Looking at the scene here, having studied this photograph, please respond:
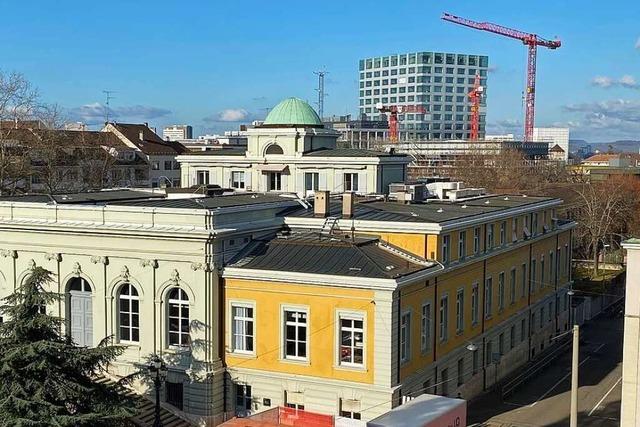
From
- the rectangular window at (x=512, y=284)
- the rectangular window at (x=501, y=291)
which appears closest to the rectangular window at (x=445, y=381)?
the rectangular window at (x=501, y=291)

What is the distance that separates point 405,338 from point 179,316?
8.88m

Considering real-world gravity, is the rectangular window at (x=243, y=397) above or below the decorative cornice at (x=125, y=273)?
below

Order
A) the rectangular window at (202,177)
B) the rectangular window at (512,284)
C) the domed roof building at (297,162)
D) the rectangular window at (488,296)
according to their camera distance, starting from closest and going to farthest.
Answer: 1. the rectangular window at (488,296)
2. the rectangular window at (512,284)
3. the domed roof building at (297,162)
4. the rectangular window at (202,177)

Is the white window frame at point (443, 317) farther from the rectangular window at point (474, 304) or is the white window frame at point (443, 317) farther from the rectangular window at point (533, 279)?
the rectangular window at point (533, 279)

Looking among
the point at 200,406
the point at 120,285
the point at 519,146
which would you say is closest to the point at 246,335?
the point at 200,406

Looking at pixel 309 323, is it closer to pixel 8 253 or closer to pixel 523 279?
pixel 8 253

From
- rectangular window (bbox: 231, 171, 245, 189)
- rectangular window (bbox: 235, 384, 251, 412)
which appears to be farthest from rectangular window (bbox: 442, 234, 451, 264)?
rectangular window (bbox: 231, 171, 245, 189)

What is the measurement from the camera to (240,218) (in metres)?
33.9

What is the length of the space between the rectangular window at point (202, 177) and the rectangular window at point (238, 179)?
8.30 ft

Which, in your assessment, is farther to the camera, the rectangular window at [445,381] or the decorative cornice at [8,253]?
the rectangular window at [445,381]

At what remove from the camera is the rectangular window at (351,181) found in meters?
53.4

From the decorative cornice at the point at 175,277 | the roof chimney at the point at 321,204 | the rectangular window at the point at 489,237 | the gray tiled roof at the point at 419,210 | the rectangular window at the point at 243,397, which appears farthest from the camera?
the rectangular window at the point at 489,237

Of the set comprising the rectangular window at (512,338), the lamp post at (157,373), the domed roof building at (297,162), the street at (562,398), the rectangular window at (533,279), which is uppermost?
the domed roof building at (297,162)

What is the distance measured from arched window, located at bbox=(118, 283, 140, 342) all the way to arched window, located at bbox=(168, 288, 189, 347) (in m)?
1.53
